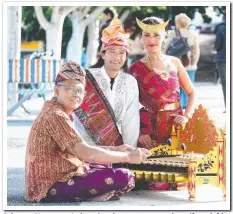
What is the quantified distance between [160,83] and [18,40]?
8.83 meters

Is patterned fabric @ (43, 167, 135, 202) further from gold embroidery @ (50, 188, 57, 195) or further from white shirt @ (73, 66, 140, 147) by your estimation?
white shirt @ (73, 66, 140, 147)

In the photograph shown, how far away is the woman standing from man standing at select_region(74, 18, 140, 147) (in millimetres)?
170

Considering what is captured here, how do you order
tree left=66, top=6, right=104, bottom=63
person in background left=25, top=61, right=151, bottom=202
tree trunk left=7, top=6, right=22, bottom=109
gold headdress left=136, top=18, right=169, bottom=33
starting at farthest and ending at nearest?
tree left=66, top=6, right=104, bottom=63, tree trunk left=7, top=6, right=22, bottom=109, gold headdress left=136, top=18, right=169, bottom=33, person in background left=25, top=61, right=151, bottom=202

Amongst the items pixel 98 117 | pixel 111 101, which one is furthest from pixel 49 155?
pixel 111 101

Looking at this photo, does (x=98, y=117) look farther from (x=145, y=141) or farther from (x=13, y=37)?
(x=13, y=37)

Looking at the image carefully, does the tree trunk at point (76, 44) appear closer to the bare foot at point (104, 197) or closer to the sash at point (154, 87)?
the sash at point (154, 87)

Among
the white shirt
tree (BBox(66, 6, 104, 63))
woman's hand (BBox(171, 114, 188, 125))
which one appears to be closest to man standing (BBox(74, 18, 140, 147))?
the white shirt

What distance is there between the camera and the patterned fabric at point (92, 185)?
20.3ft

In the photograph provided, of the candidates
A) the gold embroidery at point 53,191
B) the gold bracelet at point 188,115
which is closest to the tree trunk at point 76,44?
the gold bracelet at point 188,115

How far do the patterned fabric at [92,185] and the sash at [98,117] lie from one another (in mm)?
700

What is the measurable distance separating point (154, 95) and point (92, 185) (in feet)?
4.23

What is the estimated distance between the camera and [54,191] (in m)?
6.18

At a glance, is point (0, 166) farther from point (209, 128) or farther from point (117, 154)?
point (209, 128)

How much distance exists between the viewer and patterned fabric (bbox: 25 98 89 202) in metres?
6.06
